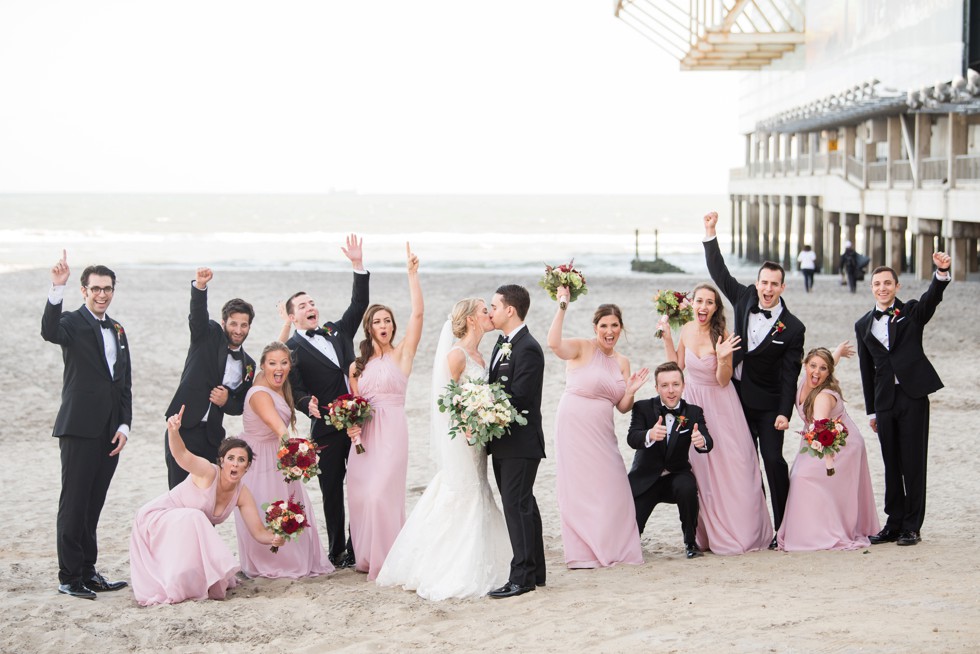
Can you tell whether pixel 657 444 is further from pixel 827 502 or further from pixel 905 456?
pixel 905 456

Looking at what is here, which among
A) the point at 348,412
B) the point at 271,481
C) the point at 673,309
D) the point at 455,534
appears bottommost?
the point at 455,534

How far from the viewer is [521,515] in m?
6.43

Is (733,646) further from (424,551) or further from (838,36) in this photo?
(838,36)

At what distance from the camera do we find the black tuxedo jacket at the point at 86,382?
663cm

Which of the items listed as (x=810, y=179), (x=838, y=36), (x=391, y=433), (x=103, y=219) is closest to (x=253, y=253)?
Answer: (x=810, y=179)

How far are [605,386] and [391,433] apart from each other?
4.61ft

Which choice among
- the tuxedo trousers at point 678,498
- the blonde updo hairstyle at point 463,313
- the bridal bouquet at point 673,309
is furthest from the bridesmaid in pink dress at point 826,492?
the blonde updo hairstyle at point 463,313

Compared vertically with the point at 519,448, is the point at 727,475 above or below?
below

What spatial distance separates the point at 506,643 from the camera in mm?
5496

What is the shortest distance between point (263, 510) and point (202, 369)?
1024 mm

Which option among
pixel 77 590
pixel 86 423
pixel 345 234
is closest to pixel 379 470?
pixel 86 423

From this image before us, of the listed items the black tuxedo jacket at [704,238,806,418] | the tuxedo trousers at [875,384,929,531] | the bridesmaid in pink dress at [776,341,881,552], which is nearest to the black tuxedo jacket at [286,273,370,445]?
the black tuxedo jacket at [704,238,806,418]

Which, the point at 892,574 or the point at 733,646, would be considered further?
the point at 892,574

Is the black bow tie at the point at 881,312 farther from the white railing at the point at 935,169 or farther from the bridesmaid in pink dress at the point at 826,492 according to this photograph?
the white railing at the point at 935,169
